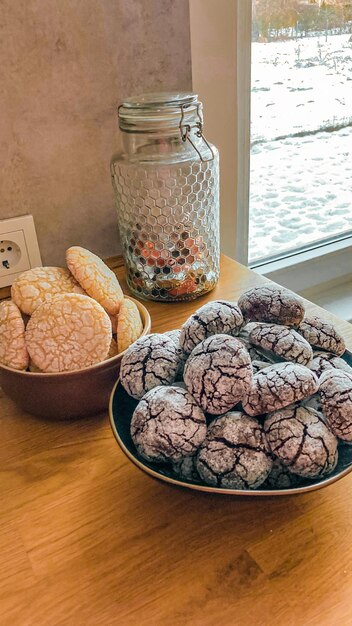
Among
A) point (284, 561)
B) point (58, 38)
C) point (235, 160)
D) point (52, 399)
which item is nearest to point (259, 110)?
point (235, 160)

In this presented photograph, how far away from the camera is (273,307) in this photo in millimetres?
521

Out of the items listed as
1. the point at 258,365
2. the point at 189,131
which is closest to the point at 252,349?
the point at 258,365

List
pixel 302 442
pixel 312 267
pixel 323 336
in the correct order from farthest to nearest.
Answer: pixel 312 267, pixel 323 336, pixel 302 442

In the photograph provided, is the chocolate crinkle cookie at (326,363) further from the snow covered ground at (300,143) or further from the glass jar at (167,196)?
the snow covered ground at (300,143)

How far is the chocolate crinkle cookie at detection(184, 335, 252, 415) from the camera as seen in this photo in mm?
428

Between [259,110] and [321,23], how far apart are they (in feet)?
0.72

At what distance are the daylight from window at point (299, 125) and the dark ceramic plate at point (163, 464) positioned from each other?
0.75 metres

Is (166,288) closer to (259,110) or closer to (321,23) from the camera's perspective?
(259,110)

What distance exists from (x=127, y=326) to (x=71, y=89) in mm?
414

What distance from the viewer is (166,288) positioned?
31.1 inches

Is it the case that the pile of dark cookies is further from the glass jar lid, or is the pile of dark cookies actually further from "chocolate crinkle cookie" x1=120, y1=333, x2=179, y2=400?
the glass jar lid

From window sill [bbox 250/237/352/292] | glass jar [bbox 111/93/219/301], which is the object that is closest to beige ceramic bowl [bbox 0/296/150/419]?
glass jar [bbox 111/93/219/301]

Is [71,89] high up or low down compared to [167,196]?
up

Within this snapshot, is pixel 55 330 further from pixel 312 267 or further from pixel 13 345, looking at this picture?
pixel 312 267
